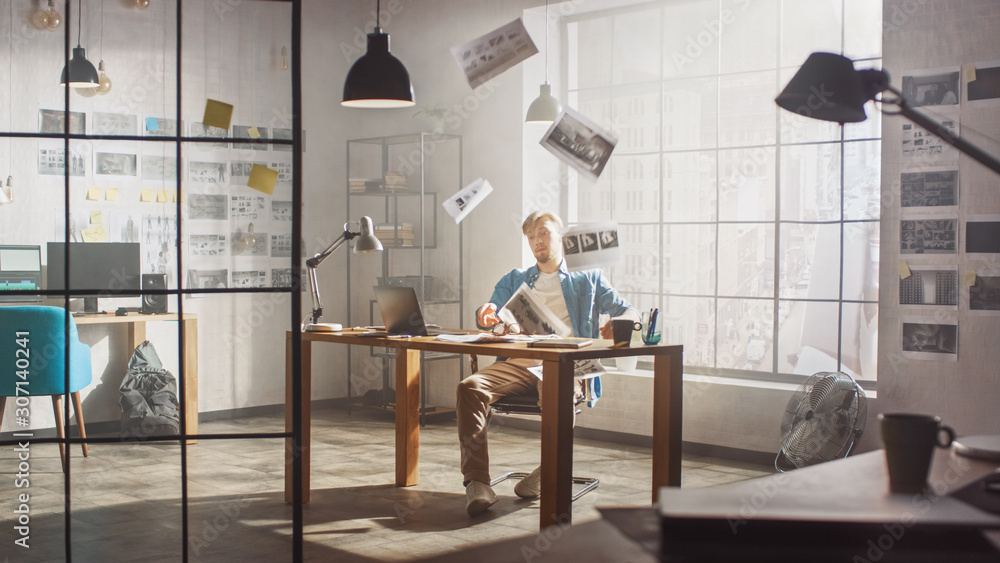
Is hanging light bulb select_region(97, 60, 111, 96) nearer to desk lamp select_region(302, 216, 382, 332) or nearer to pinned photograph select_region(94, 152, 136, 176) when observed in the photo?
pinned photograph select_region(94, 152, 136, 176)

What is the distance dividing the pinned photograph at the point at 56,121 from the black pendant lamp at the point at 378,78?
2543 millimetres

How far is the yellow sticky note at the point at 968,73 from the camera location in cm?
403

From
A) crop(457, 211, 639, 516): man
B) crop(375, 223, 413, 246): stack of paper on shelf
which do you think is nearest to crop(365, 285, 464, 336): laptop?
crop(457, 211, 639, 516): man

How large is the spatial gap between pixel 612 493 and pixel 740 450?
3.67 ft

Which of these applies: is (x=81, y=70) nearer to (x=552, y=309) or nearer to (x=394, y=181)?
(x=394, y=181)

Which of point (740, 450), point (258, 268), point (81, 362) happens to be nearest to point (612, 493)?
point (740, 450)

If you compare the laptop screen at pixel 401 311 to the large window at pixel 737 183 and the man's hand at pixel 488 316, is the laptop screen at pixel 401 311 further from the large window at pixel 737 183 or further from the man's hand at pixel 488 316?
the large window at pixel 737 183

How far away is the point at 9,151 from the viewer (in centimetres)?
551

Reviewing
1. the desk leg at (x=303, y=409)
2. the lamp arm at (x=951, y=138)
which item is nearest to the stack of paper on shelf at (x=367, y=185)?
the desk leg at (x=303, y=409)

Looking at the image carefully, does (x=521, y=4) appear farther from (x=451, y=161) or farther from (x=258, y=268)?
(x=258, y=268)

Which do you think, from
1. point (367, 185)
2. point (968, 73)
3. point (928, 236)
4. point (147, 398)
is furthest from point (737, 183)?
point (147, 398)

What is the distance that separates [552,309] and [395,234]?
2.29 metres

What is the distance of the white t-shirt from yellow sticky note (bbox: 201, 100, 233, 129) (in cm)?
201

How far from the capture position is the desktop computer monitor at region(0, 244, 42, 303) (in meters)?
5.42
